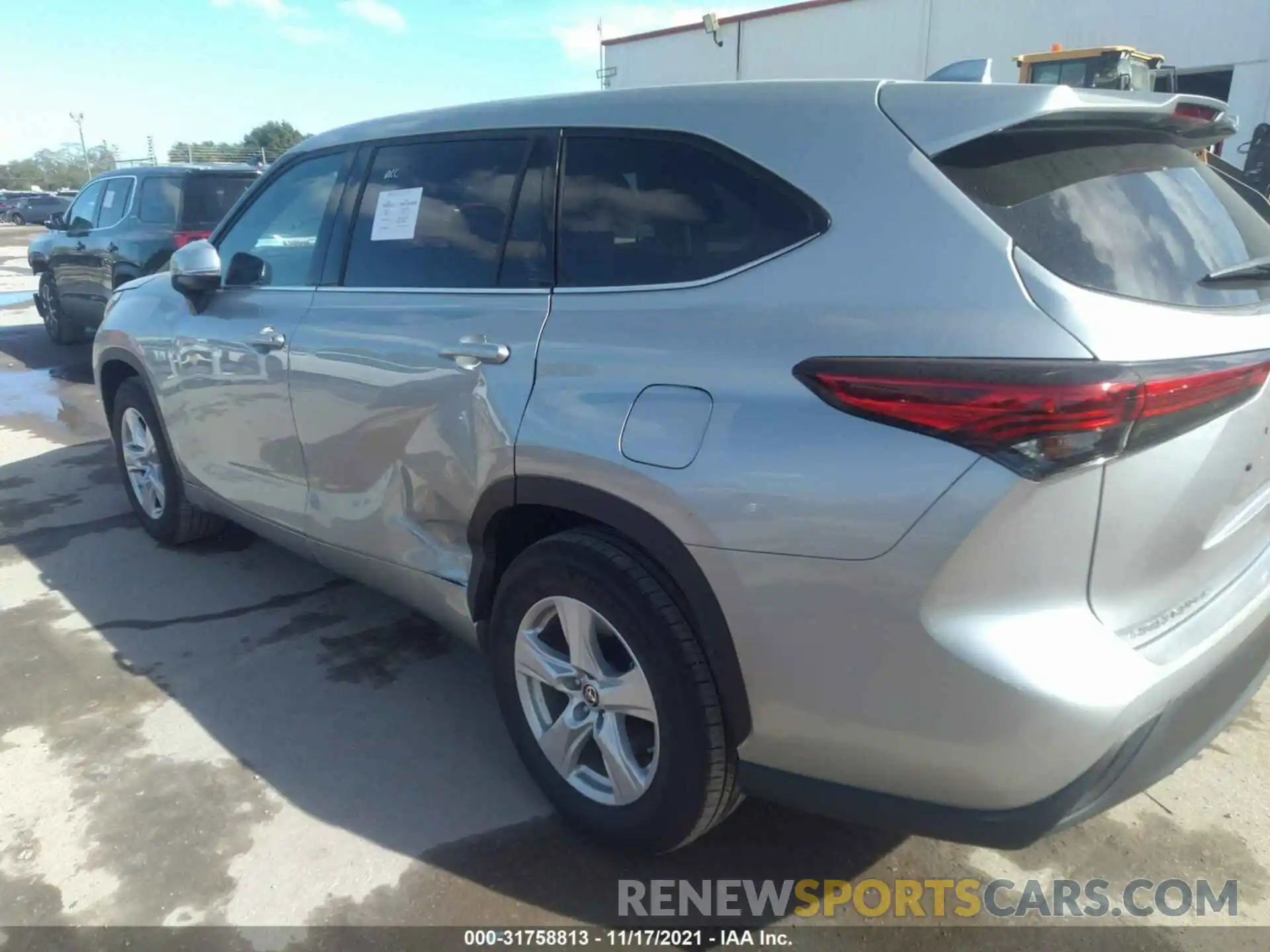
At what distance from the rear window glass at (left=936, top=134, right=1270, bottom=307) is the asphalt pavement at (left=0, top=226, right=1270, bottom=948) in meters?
1.51

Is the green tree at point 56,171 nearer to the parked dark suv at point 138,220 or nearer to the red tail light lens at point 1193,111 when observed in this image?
the parked dark suv at point 138,220

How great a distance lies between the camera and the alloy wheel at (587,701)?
2305mm

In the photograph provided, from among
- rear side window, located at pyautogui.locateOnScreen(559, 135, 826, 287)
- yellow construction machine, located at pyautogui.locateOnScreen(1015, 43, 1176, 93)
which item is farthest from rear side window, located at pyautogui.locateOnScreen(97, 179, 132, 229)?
yellow construction machine, located at pyautogui.locateOnScreen(1015, 43, 1176, 93)

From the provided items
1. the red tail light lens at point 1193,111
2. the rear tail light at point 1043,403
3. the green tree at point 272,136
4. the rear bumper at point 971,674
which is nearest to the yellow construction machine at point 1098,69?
the red tail light lens at point 1193,111

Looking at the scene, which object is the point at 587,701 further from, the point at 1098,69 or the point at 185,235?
the point at 1098,69

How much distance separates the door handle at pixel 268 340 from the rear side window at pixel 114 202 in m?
6.84

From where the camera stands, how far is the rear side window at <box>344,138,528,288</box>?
106 inches

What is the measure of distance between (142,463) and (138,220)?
17.8ft

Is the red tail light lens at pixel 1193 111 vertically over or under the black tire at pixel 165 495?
over

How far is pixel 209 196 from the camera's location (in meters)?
8.84

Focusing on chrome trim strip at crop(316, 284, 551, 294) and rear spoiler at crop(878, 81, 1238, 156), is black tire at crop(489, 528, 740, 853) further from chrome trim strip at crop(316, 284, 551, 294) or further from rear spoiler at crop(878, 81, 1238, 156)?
rear spoiler at crop(878, 81, 1238, 156)

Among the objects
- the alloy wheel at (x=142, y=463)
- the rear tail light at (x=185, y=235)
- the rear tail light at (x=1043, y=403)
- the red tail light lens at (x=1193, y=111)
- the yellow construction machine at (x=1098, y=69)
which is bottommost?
the alloy wheel at (x=142, y=463)

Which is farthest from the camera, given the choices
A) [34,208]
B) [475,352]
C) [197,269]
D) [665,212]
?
[34,208]

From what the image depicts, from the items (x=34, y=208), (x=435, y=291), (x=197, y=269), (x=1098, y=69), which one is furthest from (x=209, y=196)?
(x=34, y=208)
